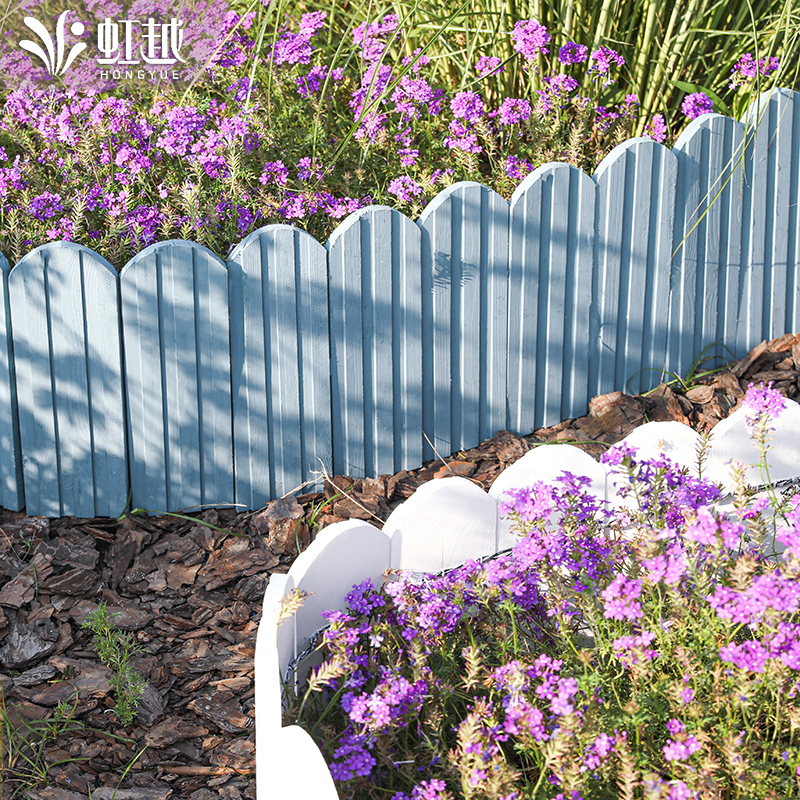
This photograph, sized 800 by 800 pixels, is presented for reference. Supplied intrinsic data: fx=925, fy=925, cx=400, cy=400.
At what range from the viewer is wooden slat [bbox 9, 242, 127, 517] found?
2.52 metres

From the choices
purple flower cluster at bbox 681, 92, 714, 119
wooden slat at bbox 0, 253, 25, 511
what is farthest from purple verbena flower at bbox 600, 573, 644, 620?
purple flower cluster at bbox 681, 92, 714, 119

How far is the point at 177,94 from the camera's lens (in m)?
3.79

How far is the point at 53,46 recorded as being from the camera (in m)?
4.13

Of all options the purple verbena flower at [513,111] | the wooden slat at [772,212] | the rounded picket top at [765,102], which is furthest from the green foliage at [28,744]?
the rounded picket top at [765,102]

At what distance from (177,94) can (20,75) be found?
26.8 inches

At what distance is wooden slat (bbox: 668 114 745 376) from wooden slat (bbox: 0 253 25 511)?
83.4 inches

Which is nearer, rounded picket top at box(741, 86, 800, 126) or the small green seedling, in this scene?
the small green seedling

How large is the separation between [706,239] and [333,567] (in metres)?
2.09

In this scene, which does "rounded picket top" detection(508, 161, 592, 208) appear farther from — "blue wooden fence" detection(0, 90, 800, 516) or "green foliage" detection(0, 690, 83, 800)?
"green foliage" detection(0, 690, 83, 800)

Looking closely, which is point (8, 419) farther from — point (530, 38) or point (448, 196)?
point (530, 38)

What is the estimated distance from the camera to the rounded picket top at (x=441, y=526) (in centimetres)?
181

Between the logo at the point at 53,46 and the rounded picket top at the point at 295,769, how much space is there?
11.0 feet

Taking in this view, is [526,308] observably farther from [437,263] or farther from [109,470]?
[109,470]

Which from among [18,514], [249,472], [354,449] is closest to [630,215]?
[354,449]
